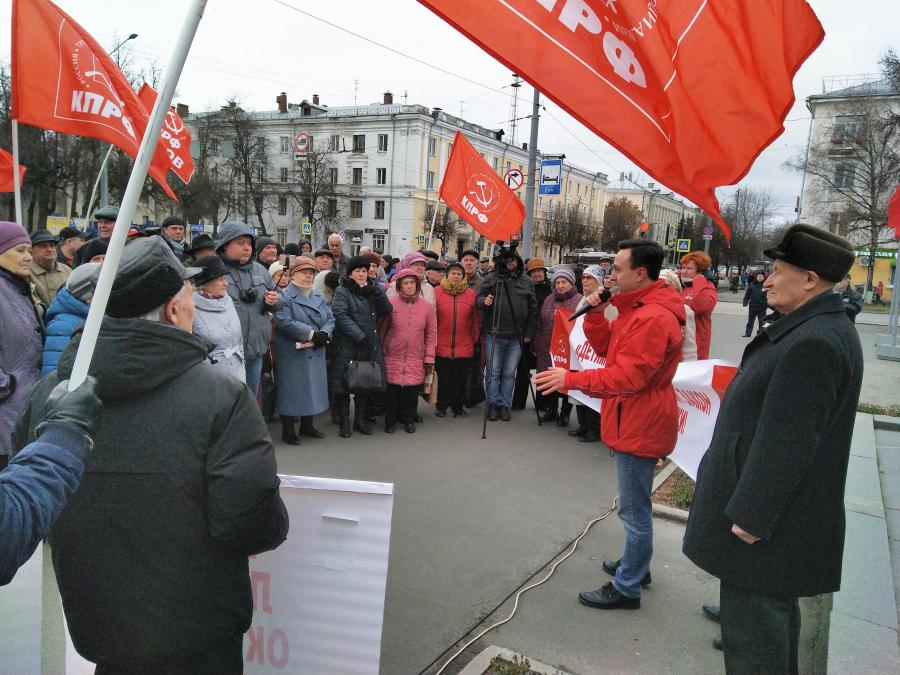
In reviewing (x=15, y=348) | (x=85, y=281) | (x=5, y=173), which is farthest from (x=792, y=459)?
(x=5, y=173)

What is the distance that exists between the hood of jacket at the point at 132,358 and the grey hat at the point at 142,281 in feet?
0.21

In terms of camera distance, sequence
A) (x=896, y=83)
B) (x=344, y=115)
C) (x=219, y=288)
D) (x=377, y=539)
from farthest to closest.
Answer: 1. (x=344, y=115)
2. (x=896, y=83)
3. (x=219, y=288)
4. (x=377, y=539)

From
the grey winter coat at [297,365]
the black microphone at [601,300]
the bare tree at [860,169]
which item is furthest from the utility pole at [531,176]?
the bare tree at [860,169]

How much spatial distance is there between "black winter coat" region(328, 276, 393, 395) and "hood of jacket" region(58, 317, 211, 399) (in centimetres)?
494

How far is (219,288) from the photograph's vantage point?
4570mm

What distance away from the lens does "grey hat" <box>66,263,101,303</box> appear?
2.38 metres

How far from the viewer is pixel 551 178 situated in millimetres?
13812

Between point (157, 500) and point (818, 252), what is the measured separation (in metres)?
2.30

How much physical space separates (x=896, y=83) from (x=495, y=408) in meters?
18.0

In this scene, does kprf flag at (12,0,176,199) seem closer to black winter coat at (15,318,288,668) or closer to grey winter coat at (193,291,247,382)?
grey winter coat at (193,291,247,382)

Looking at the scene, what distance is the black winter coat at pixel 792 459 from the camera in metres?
2.10

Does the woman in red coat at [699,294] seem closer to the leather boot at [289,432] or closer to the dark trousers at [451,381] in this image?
the dark trousers at [451,381]

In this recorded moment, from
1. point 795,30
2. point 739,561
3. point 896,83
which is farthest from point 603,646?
point 896,83

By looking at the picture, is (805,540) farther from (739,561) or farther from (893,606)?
(893,606)
